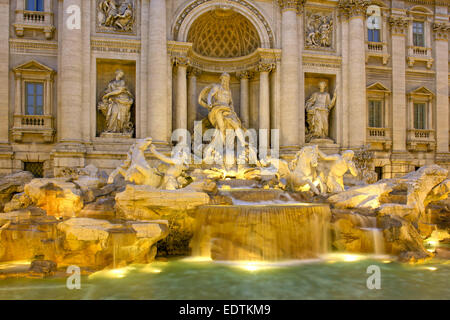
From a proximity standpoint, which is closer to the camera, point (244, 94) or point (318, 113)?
point (318, 113)

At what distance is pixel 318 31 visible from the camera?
17.5 m

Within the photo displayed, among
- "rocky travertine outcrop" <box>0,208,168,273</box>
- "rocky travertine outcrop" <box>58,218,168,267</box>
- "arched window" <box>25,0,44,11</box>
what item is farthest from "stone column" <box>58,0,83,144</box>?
"rocky travertine outcrop" <box>58,218,168,267</box>

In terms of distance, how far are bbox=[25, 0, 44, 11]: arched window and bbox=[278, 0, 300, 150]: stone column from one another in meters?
10.4

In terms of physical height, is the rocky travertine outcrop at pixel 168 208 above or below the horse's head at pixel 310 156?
below

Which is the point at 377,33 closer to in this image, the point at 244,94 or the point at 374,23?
the point at 374,23

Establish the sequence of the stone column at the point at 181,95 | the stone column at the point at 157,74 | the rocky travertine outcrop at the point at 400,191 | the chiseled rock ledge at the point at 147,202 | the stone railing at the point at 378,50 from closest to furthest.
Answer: the chiseled rock ledge at the point at 147,202, the rocky travertine outcrop at the point at 400,191, the stone column at the point at 157,74, the stone column at the point at 181,95, the stone railing at the point at 378,50

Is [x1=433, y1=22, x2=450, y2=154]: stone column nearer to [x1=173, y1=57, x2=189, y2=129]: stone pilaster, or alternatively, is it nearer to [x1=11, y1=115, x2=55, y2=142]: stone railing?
[x1=173, y1=57, x2=189, y2=129]: stone pilaster

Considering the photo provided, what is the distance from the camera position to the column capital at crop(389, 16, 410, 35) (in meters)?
18.7

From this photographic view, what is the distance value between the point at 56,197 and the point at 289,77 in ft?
36.0

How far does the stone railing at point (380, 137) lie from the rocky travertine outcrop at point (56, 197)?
554 inches

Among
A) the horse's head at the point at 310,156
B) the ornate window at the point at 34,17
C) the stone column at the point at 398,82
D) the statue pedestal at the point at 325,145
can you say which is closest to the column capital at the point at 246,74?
the statue pedestal at the point at 325,145

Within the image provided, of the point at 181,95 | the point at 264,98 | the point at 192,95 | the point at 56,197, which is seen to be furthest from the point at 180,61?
the point at 56,197

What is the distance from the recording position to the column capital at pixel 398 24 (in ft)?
61.2

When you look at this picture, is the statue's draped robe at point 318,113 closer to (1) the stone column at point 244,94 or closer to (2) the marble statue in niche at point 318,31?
(2) the marble statue in niche at point 318,31
